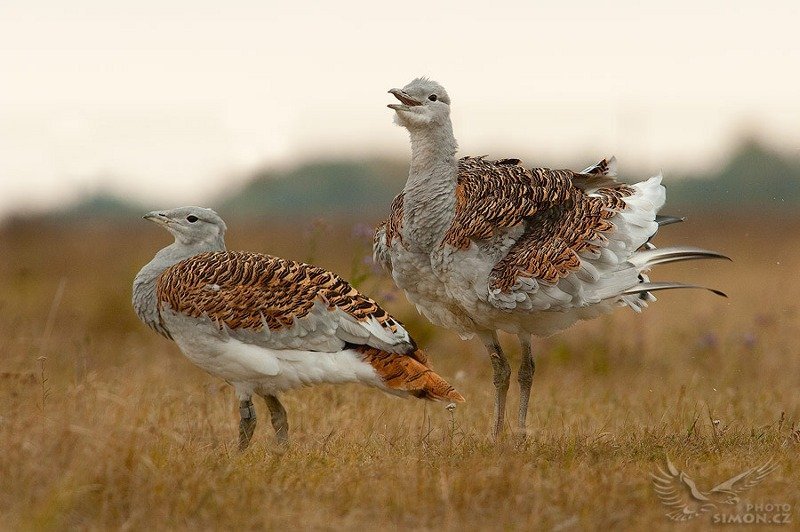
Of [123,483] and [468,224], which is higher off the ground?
[468,224]

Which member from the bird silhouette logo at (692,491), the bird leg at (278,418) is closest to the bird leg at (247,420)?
the bird leg at (278,418)

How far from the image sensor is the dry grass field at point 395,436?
4.39 meters

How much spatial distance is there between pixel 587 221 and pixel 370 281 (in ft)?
19.3

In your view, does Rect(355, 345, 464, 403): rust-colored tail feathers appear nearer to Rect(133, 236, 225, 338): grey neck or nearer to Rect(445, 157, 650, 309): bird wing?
Rect(445, 157, 650, 309): bird wing

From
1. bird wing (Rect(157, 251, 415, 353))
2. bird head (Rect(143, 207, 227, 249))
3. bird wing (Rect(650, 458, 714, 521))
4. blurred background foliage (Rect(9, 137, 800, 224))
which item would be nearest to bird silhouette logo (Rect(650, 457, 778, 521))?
bird wing (Rect(650, 458, 714, 521))

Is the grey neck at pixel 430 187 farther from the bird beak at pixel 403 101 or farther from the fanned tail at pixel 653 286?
the fanned tail at pixel 653 286

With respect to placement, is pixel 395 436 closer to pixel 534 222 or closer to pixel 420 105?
pixel 534 222

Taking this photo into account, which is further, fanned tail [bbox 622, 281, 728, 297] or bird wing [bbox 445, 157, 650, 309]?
bird wing [bbox 445, 157, 650, 309]

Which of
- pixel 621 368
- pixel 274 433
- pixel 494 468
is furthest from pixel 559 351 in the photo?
pixel 494 468

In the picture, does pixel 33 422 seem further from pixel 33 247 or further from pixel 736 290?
pixel 33 247

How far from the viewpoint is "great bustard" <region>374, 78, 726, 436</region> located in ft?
18.5

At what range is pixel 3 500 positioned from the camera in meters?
4.33

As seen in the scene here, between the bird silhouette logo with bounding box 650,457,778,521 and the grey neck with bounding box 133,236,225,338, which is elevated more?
the grey neck with bounding box 133,236,225,338

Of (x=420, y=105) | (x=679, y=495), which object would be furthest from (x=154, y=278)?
(x=679, y=495)
